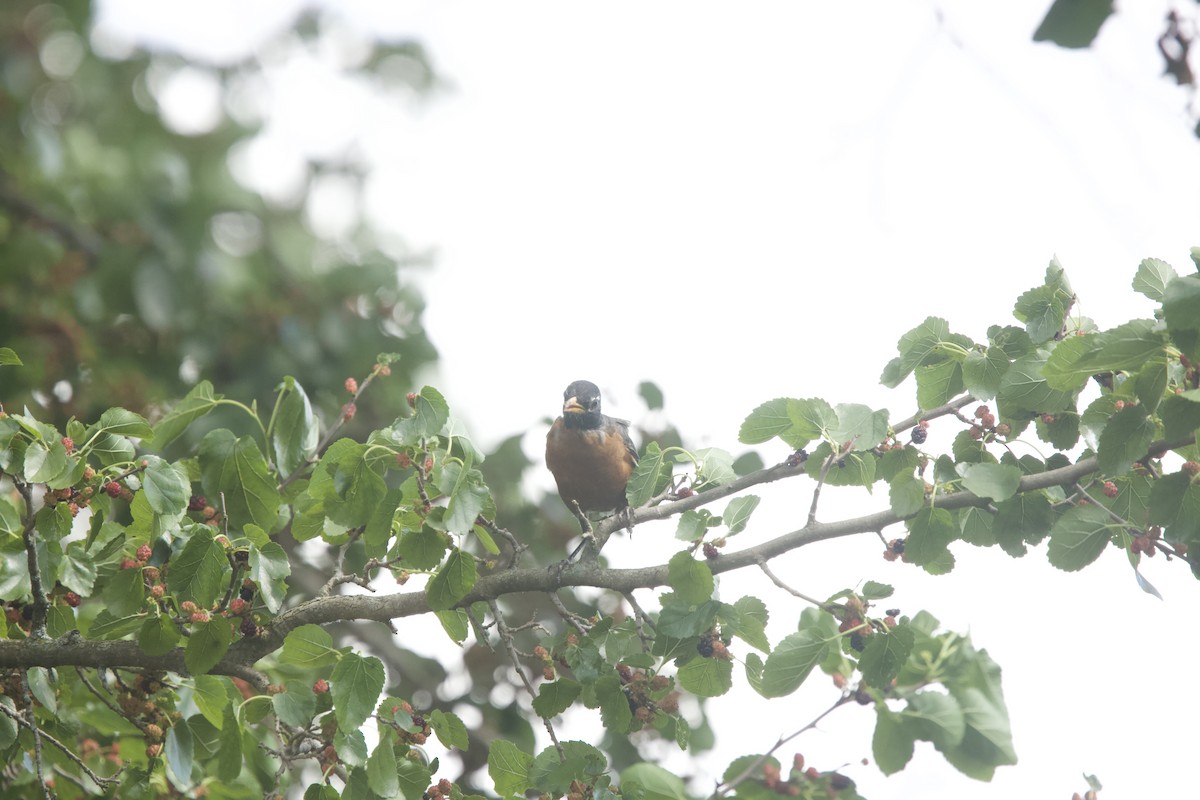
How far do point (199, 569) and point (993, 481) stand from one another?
1894 mm

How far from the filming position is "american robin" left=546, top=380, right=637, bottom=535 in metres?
4.96

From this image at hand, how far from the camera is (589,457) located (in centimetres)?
498

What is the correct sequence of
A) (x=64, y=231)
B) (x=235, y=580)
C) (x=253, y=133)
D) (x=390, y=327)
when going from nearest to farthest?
(x=235, y=580) < (x=253, y=133) < (x=64, y=231) < (x=390, y=327)

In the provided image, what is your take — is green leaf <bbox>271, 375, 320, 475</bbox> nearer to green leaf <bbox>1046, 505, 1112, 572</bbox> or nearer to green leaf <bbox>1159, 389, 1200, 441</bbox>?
green leaf <bbox>1046, 505, 1112, 572</bbox>

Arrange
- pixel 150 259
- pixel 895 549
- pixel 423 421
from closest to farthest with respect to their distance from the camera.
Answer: pixel 423 421 → pixel 895 549 → pixel 150 259

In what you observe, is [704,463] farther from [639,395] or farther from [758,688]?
[639,395]

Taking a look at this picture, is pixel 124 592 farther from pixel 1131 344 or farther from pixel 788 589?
pixel 1131 344

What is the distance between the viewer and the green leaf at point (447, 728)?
284cm

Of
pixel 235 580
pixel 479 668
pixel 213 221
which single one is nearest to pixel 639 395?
pixel 479 668

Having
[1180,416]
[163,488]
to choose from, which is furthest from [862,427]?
[163,488]

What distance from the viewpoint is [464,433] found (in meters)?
2.77

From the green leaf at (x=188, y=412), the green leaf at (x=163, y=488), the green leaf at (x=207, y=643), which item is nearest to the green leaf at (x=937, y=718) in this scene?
the green leaf at (x=207, y=643)

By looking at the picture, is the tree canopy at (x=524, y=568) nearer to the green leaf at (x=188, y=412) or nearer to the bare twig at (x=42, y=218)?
the green leaf at (x=188, y=412)

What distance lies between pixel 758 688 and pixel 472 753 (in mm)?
3194
